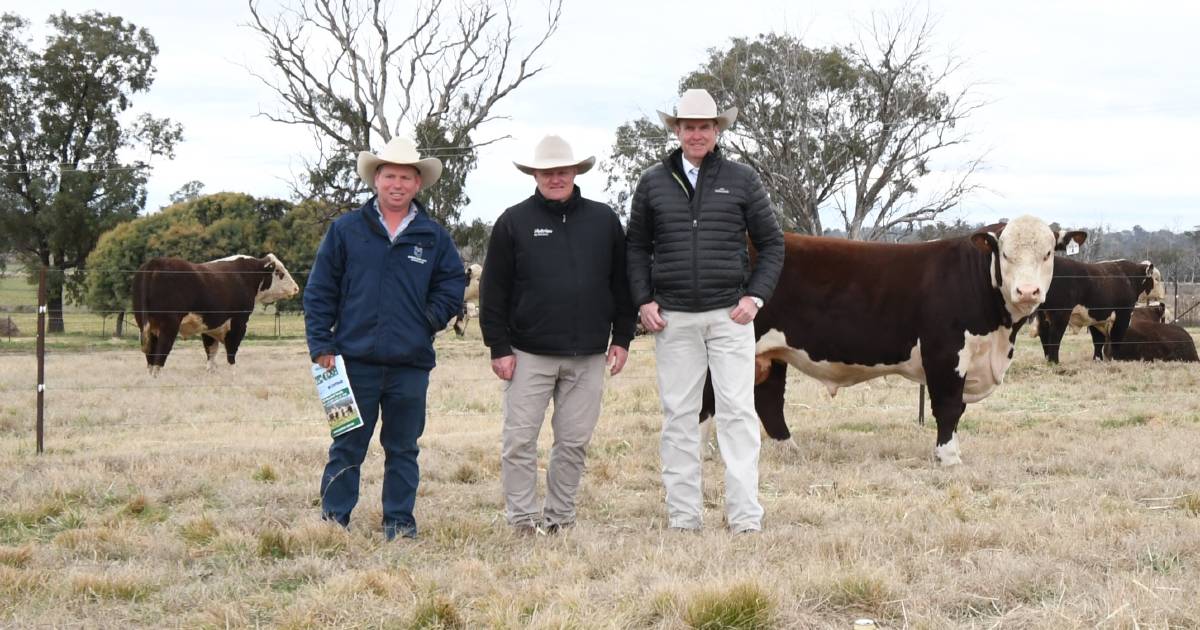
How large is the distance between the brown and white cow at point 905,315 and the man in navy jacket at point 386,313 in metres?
2.81

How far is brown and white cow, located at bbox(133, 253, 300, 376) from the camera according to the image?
550 inches

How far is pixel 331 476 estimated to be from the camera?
4.94 metres

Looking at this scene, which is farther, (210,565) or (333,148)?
(333,148)

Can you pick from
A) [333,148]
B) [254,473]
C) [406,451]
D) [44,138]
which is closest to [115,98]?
[44,138]

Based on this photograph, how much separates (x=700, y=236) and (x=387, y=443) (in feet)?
5.82

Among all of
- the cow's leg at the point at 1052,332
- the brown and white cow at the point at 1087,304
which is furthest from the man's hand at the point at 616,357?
the cow's leg at the point at 1052,332

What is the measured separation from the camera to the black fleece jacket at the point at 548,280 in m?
4.89

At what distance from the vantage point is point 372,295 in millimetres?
4770

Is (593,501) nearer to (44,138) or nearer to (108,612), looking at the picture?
(108,612)

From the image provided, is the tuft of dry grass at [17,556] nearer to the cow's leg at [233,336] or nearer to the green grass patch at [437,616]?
the green grass patch at [437,616]

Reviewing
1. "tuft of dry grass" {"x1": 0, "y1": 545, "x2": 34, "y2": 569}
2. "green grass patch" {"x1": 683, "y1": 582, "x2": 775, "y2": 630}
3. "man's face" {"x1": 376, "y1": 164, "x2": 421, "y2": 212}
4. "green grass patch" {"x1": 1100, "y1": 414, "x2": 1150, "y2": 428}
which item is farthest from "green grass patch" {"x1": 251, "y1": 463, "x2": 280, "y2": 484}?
"green grass patch" {"x1": 1100, "y1": 414, "x2": 1150, "y2": 428}

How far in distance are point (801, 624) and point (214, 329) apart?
42.2 feet

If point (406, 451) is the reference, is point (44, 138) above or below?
above

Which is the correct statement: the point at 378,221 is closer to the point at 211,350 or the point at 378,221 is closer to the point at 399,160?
the point at 399,160
